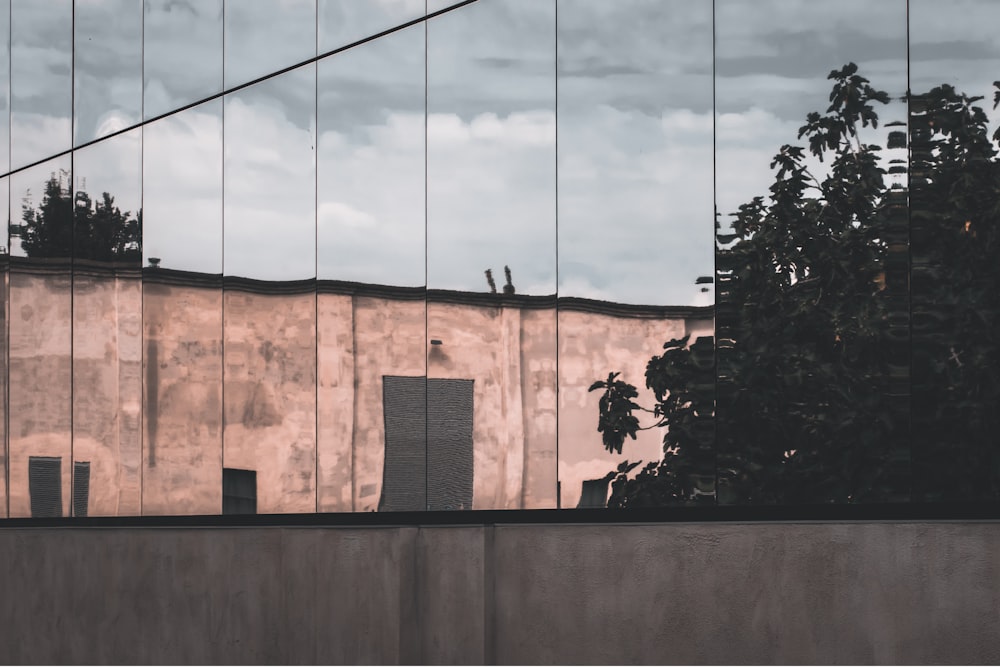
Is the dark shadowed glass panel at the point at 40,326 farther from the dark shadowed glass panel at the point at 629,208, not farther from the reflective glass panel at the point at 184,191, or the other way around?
the dark shadowed glass panel at the point at 629,208

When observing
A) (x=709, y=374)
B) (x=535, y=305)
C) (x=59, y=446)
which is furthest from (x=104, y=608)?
(x=709, y=374)

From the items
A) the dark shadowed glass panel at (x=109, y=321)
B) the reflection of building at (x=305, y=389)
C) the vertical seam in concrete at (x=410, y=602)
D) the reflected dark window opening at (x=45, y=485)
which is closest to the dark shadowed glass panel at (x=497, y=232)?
the reflection of building at (x=305, y=389)

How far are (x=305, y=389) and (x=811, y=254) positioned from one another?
19.4 feet

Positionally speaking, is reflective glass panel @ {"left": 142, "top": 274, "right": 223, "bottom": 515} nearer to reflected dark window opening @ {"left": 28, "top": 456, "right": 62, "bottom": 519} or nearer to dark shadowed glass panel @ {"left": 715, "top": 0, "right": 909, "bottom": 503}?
reflected dark window opening @ {"left": 28, "top": 456, "right": 62, "bottom": 519}

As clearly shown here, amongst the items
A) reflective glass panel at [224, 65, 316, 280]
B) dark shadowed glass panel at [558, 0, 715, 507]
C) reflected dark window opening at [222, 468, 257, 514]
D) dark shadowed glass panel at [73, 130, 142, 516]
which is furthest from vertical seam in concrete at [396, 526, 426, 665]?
dark shadowed glass panel at [73, 130, 142, 516]

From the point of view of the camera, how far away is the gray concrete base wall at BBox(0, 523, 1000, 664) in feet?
26.7

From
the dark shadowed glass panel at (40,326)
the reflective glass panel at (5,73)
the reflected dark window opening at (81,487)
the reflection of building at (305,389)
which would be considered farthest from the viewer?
the reflective glass panel at (5,73)

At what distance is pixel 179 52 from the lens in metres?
13.8

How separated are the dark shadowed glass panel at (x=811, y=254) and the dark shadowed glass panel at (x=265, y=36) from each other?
5218 millimetres

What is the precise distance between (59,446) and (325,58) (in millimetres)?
7208

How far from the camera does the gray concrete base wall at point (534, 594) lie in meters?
8.14

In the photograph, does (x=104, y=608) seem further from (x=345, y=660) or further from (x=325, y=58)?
(x=325, y=58)

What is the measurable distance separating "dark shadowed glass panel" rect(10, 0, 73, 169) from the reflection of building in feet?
6.12

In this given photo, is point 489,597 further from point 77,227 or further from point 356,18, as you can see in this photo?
point 77,227
